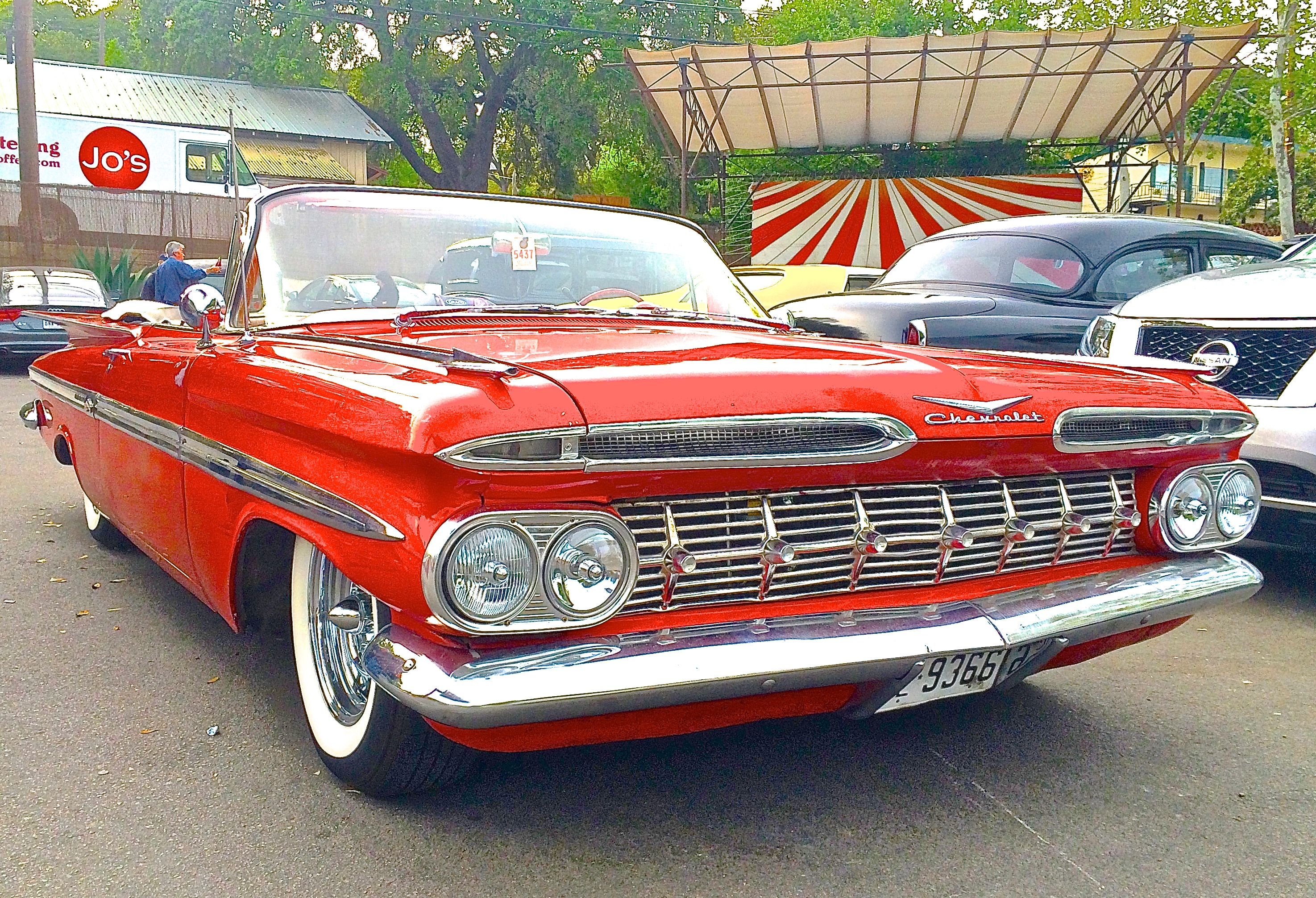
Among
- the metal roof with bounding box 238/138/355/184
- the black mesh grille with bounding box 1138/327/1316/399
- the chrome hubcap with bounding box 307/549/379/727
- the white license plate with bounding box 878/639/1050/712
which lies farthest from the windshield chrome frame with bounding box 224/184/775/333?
the metal roof with bounding box 238/138/355/184

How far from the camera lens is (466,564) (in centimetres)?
217

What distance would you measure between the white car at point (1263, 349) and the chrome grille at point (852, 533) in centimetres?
167

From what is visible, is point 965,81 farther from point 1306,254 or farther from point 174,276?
point 1306,254

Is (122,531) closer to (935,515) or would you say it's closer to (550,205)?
(550,205)

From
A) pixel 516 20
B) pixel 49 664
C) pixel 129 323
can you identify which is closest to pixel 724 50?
pixel 129 323

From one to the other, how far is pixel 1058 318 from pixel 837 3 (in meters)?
31.8

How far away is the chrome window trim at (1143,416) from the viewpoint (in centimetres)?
270

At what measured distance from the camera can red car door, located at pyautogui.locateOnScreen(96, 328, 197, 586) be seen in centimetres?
342

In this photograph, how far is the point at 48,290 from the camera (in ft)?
46.7

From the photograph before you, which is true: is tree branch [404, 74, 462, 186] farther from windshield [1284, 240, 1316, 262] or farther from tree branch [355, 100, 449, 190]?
windshield [1284, 240, 1316, 262]

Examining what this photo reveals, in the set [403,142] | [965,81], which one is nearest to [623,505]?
[965,81]

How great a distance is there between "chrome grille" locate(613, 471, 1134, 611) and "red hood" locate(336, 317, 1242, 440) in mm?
180

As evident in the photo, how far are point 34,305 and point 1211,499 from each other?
14.0m

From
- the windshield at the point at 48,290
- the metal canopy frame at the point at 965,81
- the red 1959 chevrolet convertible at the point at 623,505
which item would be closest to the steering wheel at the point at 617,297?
the red 1959 chevrolet convertible at the point at 623,505
